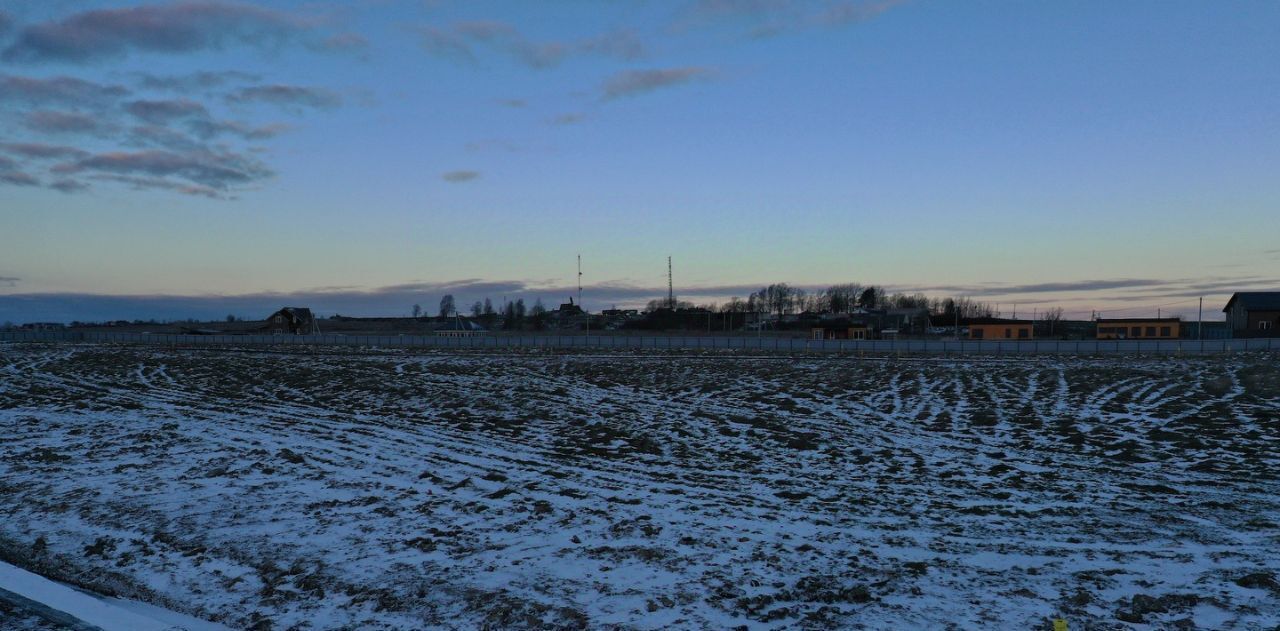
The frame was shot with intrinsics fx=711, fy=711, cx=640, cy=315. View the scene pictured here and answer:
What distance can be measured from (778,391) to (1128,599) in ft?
53.4

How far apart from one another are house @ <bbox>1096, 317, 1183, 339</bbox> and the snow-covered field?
2978 inches

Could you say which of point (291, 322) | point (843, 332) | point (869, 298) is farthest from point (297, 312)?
point (869, 298)

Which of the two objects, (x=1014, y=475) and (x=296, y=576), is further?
(x=1014, y=475)

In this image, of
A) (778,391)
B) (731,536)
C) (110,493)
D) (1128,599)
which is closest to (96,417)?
(110,493)

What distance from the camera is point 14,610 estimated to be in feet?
19.5

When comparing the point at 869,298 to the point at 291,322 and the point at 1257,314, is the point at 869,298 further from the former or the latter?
the point at 291,322

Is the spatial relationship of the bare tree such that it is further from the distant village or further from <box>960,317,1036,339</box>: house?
<box>960,317,1036,339</box>: house

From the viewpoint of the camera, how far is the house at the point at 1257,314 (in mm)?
70250

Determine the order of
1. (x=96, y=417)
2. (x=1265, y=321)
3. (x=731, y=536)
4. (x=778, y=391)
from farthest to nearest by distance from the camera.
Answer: (x=1265, y=321) < (x=778, y=391) < (x=96, y=417) < (x=731, y=536)

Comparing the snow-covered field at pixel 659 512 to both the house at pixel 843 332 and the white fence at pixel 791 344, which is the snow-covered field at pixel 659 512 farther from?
the house at pixel 843 332

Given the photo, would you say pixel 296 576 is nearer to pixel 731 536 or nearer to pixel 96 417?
pixel 731 536

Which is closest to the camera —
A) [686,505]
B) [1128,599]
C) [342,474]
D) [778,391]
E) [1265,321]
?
[1128,599]

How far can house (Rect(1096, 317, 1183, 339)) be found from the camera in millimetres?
80875

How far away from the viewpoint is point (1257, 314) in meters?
71.6
